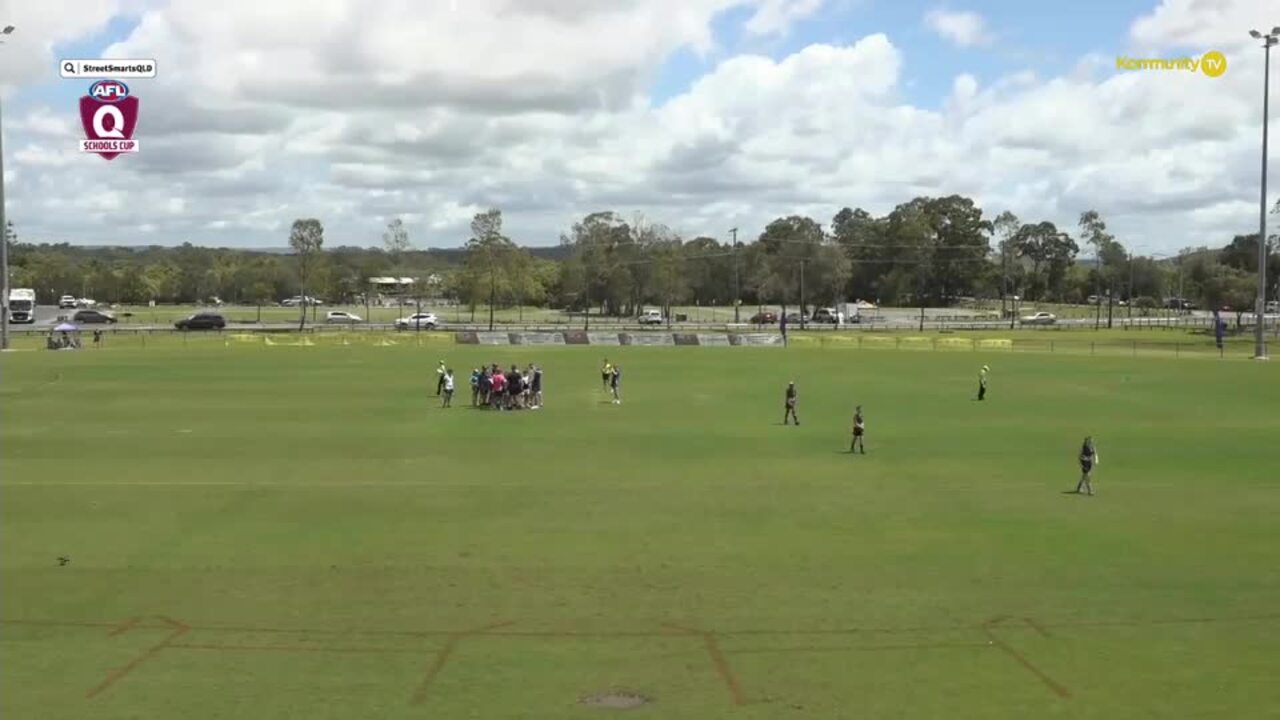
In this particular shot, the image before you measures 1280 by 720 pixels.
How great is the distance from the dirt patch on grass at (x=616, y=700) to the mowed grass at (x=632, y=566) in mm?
219

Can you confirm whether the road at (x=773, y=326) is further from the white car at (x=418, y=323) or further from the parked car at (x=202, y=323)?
the parked car at (x=202, y=323)

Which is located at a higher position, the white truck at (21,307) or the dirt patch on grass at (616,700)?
the white truck at (21,307)

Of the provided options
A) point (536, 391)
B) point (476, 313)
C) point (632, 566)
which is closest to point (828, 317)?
point (476, 313)

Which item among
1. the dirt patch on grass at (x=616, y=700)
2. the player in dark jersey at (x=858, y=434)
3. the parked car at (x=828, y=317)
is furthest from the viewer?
the parked car at (x=828, y=317)

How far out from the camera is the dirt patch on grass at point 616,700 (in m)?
13.4

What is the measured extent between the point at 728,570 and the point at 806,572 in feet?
4.41

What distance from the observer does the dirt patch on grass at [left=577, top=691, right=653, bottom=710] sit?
13.4 m

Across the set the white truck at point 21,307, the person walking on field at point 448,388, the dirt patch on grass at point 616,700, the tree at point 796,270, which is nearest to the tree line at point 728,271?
the tree at point 796,270

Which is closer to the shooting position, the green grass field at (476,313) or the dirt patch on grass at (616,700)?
the dirt patch on grass at (616,700)

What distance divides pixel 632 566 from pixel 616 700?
20.5 feet

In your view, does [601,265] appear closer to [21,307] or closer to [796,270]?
[796,270]

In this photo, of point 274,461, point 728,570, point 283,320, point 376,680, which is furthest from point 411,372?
point 283,320

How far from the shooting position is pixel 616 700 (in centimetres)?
1350

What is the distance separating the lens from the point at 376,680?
1406cm
